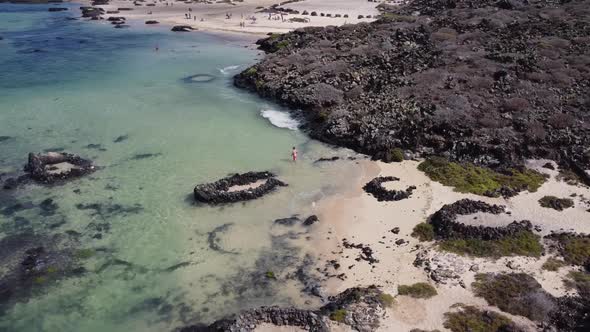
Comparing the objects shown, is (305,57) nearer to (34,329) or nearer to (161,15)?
(34,329)

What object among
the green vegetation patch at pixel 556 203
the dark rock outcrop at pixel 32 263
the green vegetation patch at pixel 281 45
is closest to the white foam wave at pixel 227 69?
the green vegetation patch at pixel 281 45

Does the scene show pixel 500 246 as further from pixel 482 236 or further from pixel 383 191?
pixel 383 191

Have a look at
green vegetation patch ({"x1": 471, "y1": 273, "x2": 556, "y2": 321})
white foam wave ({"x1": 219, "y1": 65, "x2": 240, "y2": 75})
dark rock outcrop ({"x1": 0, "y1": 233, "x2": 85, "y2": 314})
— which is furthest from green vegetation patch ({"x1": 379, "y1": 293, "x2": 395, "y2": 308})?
white foam wave ({"x1": 219, "y1": 65, "x2": 240, "y2": 75})

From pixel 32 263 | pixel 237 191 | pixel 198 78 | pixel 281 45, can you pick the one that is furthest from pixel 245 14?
pixel 32 263

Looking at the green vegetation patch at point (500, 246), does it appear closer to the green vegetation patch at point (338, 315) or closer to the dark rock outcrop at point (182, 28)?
the green vegetation patch at point (338, 315)

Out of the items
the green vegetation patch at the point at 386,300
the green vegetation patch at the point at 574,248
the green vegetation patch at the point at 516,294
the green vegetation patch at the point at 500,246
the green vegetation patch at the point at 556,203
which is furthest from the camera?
the green vegetation patch at the point at 556,203

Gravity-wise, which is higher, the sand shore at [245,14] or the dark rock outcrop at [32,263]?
the sand shore at [245,14]
